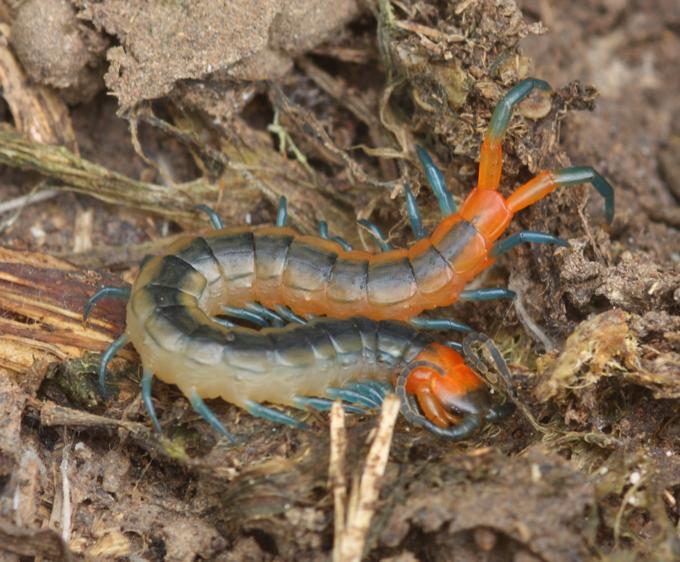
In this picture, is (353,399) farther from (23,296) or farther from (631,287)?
(23,296)

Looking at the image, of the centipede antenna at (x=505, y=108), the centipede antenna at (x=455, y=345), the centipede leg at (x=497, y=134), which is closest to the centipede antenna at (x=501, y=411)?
the centipede antenna at (x=455, y=345)

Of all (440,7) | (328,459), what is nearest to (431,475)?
(328,459)

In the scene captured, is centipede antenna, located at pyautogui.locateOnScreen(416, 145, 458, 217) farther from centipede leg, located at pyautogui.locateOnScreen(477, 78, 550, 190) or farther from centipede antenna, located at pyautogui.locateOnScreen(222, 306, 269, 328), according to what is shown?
centipede antenna, located at pyautogui.locateOnScreen(222, 306, 269, 328)

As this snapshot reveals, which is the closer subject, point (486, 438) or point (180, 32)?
point (486, 438)

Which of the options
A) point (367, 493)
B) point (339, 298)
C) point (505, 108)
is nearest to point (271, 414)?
point (367, 493)

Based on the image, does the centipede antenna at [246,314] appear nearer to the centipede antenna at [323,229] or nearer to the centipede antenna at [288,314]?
the centipede antenna at [288,314]

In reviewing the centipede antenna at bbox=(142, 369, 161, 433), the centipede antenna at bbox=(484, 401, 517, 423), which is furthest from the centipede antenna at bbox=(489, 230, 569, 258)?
the centipede antenna at bbox=(142, 369, 161, 433)

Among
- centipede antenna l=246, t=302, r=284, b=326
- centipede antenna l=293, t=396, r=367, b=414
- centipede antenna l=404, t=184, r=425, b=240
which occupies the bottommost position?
centipede antenna l=293, t=396, r=367, b=414
